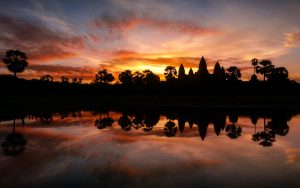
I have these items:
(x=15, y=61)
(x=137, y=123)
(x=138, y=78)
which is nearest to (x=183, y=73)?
(x=138, y=78)

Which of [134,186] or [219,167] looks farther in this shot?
[219,167]

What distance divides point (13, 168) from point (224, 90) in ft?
283

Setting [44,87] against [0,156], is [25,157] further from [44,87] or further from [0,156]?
[44,87]

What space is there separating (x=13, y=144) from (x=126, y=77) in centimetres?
13006

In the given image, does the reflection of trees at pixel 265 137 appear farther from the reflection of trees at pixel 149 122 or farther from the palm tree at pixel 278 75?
the palm tree at pixel 278 75

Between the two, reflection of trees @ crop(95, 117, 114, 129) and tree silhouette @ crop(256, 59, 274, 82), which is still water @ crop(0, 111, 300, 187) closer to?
reflection of trees @ crop(95, 117, 114, 129)

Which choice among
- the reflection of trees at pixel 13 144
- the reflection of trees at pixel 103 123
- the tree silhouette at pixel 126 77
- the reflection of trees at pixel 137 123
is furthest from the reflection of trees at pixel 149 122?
the tree silhouette at pixel 126 77

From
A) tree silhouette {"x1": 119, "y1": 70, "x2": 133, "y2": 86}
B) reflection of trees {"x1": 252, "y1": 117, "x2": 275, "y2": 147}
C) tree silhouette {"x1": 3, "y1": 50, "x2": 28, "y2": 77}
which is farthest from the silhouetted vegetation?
reflection of trees {"x1": 252, "y1": 117, "x2": 275, "y2": 147}

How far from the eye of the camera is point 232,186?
8891 mm

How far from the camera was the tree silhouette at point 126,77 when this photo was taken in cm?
14406

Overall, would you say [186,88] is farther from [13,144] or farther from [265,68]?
[13,144]

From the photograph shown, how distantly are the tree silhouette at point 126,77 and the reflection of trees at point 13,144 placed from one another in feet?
407

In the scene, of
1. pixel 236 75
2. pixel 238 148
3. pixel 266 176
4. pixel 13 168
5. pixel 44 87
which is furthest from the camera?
pixel 236 75

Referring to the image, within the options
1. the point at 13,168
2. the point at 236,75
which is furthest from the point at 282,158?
the point at 236,75
